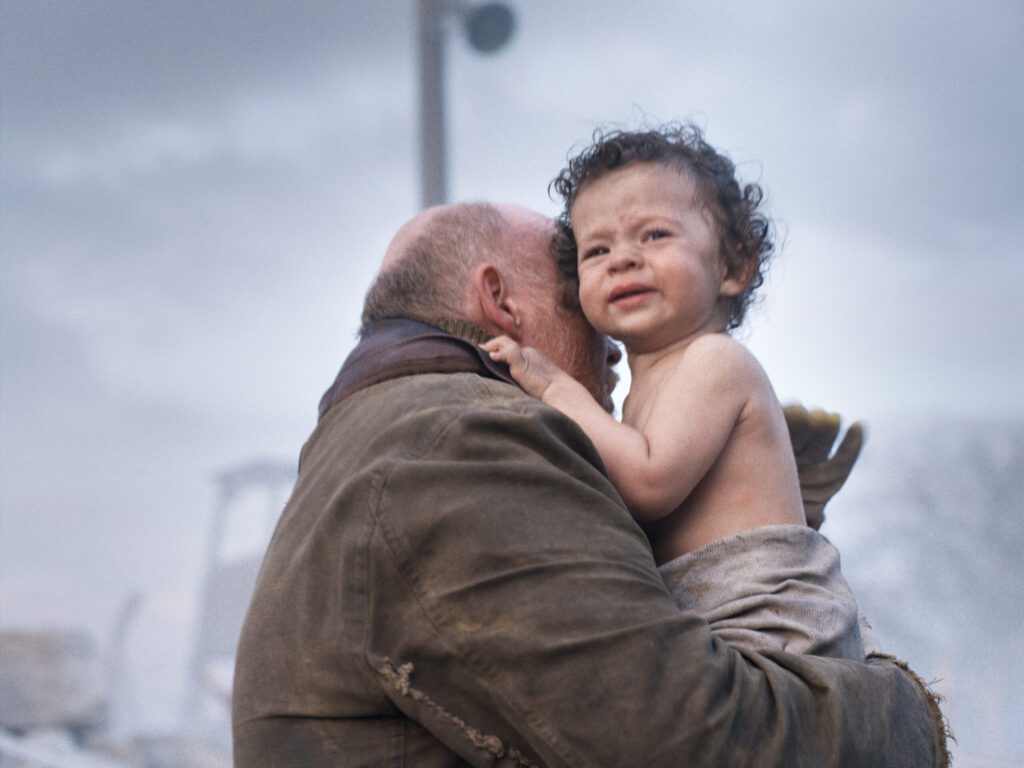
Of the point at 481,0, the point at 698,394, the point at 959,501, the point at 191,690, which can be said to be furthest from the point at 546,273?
the point at 191,690

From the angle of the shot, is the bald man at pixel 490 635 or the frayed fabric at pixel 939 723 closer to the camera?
the bald man at pixel 490 635

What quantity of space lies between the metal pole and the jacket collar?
140 cm

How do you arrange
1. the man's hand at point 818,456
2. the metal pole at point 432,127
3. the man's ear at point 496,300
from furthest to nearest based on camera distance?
the metal pole at point 432,127 < the man's hand at point 818,456 < the man's ear at point 496,300

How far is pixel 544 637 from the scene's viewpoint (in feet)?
2.48

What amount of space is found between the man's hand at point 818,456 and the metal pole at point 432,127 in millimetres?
1223

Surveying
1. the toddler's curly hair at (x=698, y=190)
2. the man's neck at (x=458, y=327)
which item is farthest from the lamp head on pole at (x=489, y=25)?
the man's neck at (x=458, y=327)

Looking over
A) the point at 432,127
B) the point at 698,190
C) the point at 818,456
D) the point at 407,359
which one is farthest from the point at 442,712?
the point at 432,127

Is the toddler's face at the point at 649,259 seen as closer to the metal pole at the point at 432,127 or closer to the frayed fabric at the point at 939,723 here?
the frayed fabric at the point at 939,723

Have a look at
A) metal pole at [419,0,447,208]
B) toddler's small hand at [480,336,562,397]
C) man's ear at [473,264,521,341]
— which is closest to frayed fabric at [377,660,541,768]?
toddler's small hand at [480,336,562,397]

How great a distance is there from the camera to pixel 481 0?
2957 millimetres

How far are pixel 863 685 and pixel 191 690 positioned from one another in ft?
9.12

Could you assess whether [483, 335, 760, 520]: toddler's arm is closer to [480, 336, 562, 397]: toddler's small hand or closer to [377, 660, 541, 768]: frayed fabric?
[480, 336, 562, 397]: toddler's small hand

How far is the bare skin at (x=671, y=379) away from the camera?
109 cm

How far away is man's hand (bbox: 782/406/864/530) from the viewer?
5.18ft
